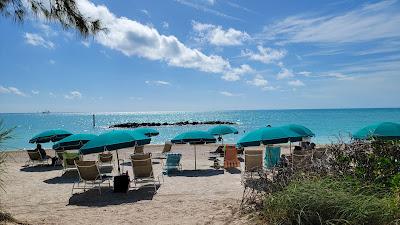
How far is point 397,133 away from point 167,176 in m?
6.90

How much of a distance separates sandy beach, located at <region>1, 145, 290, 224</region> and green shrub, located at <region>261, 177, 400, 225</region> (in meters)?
1.05

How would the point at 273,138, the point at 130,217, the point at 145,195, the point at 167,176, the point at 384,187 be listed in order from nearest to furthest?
1. the point at 384,187
2. the point at 130,217
3. the point at 145,195
4. the point at 273,138
5. the point at 167,176

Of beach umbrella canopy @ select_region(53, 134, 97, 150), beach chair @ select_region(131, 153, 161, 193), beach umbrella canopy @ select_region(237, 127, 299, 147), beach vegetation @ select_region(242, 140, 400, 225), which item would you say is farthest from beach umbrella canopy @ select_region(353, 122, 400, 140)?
beach umbrella canopy @ select_region(53, 134, 97, 150)

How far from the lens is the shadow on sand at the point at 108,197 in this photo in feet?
29.7

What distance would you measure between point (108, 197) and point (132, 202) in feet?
3.26

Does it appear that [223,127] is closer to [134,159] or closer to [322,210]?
[134,159]

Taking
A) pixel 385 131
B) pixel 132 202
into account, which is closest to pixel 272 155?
pixel 385 131

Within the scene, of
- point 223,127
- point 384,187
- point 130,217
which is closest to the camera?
point 384,187

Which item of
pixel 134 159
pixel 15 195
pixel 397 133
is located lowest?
pixel 15 195

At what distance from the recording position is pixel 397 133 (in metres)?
10.8

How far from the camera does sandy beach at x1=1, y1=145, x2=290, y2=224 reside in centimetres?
727

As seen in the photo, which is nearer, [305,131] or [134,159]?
[134,159]

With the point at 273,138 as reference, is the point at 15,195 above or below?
below

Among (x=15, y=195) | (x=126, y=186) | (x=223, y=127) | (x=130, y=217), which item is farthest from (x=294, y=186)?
(x=223, y=127)
